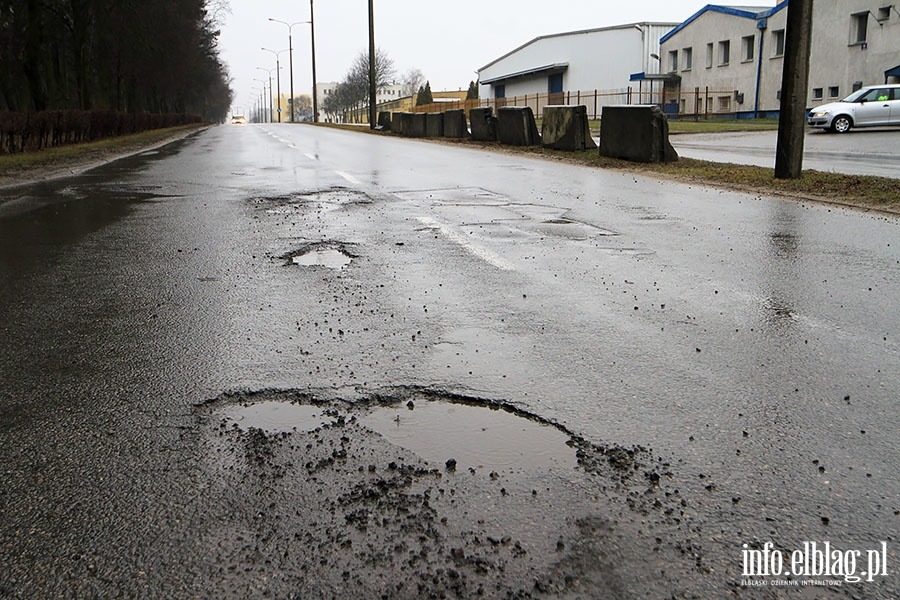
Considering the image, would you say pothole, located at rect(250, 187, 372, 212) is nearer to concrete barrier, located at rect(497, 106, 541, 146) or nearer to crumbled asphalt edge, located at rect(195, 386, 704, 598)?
crumbled asphalt edge, located at rect(195, 386, 704, 598)

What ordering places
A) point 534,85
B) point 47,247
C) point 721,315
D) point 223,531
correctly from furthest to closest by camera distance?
point 534,85
point 47,247
point 721,315
point 223,531

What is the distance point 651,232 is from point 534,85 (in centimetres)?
7249

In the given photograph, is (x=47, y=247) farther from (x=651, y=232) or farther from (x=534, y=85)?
(x=534, y=85)

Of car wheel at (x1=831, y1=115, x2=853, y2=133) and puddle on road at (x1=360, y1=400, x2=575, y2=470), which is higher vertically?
car wheel at (x1=831, y1=115, x2=853, y2=133)

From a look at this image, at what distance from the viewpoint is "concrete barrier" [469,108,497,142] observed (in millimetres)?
27641

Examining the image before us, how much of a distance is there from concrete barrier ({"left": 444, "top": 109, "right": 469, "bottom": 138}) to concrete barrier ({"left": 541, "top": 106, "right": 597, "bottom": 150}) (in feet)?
31.2

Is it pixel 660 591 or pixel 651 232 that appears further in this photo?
pixel 651 232

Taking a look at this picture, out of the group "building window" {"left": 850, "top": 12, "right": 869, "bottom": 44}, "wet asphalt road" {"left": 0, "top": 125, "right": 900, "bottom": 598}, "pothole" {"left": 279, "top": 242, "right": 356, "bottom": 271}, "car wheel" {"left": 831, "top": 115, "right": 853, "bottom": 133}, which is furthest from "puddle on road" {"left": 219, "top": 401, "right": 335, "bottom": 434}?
"building window" {"left": 850, "top": 12, "right": 869, "bottom": 44}

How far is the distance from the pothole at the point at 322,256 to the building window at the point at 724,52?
2002 inches

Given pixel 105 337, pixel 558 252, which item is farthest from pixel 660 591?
pixel 558 252

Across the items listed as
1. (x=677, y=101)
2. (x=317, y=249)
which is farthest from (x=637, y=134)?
(x=677, y=101)

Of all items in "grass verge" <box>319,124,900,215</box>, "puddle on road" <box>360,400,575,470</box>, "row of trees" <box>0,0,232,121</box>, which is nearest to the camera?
"puddle on road" <box>360,400,575,470</box>

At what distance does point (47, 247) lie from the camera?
25.5 feet

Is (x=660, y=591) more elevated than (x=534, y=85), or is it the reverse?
(x=534, y=85)
